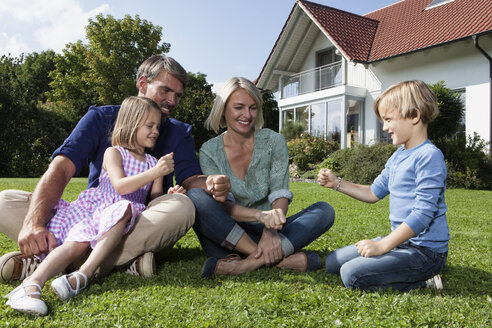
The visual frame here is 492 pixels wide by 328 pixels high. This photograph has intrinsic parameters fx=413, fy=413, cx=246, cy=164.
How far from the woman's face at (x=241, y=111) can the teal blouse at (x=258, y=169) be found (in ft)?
0.57

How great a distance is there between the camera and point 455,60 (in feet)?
48.8

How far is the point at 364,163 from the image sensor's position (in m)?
13.1

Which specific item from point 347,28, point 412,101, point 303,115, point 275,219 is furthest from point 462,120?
point 275,219

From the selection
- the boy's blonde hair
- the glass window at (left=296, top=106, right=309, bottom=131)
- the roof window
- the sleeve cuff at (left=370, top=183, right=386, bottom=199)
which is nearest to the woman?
the sleeve cuff at (left=370, top=183, right=386, bottom=199)

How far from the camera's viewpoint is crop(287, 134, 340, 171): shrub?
16.2 m

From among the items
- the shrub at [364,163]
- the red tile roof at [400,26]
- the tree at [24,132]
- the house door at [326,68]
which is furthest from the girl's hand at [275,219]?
the tree at [24,132]

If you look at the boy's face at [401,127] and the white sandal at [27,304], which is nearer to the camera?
the white sandal at [27,304]

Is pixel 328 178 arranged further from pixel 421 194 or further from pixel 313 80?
pixel 313 80

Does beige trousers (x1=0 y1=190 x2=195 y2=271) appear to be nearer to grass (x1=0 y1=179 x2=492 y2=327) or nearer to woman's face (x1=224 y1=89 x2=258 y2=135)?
grass (x1=0 y1=179 x2=492 y2=327)

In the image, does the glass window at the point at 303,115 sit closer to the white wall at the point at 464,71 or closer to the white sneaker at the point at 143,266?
the white wall at the point at 464,71

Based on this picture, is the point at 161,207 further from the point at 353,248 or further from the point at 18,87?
the point at 18,87

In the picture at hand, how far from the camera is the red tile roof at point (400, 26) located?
14.9 m

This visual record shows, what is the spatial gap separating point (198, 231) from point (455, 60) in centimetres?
1473

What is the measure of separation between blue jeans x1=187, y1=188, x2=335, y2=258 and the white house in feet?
42.7
